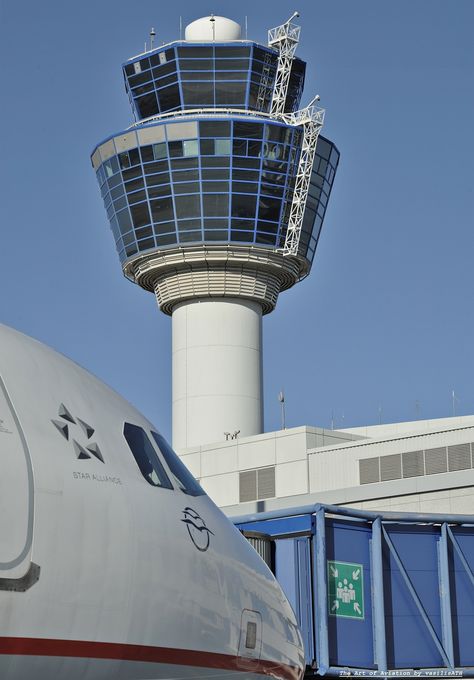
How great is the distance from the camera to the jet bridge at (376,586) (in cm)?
2188

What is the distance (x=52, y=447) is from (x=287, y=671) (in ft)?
12.4

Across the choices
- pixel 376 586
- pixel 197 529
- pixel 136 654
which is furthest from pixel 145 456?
pixel 376 586

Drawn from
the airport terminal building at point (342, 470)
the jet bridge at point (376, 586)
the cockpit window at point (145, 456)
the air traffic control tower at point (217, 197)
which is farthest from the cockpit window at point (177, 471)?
the air traffic control tower at point (217, 197)

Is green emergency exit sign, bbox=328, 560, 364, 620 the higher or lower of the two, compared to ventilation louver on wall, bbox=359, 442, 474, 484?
lower

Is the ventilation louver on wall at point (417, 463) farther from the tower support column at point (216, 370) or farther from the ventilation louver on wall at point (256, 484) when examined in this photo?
the tower support column at point (216, 370)

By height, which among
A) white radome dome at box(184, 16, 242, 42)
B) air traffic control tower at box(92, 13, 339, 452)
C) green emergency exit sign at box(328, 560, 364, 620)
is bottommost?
green emergency exit sign at box(328, 560, 364, 620)

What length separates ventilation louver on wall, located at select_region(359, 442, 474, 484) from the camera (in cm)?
5575

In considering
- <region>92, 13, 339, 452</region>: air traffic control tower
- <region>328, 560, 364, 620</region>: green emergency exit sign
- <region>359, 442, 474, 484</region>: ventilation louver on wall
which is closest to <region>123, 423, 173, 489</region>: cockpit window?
<region>328, 560, 364, 620</region>: green emergency exit sign

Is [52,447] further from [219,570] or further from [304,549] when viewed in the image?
[304,549]

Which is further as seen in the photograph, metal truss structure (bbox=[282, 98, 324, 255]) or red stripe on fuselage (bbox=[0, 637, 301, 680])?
metal truss structure (bbox=[282, 98, 324, 255])

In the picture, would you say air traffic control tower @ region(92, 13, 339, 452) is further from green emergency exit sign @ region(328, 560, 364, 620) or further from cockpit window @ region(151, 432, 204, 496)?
cockpit window @ region(151, 432, 204, 496)

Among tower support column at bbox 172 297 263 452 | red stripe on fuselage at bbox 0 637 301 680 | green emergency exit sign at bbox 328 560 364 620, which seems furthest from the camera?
tower support column at bbox 172 297 263 452

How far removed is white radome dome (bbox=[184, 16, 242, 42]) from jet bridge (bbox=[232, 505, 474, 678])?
58159mm

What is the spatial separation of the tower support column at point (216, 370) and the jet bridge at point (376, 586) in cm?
4756
